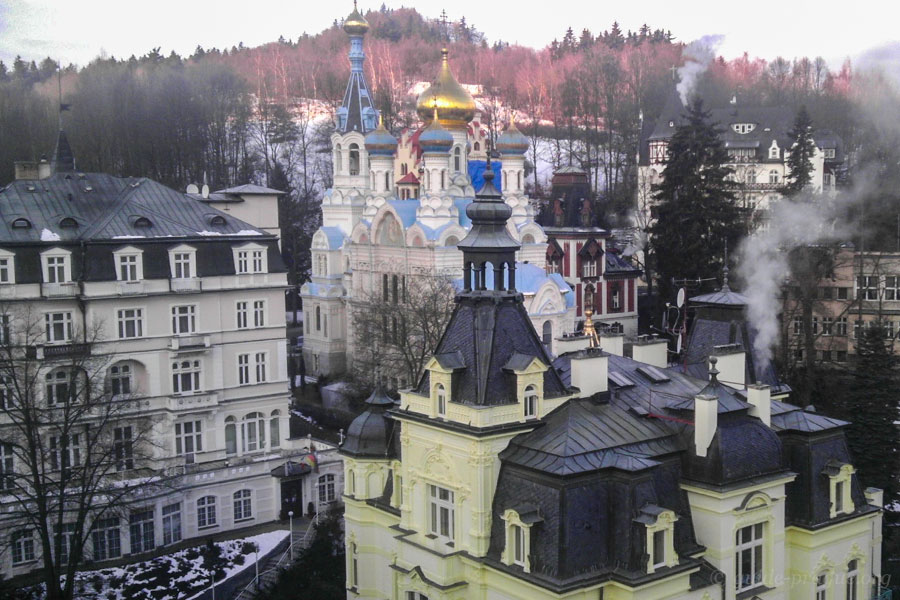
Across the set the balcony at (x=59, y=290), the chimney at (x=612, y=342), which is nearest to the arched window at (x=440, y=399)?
the chimney at (x=612, y=342)

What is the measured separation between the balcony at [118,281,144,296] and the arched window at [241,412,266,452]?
5.64m

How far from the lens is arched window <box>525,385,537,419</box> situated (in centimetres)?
2138

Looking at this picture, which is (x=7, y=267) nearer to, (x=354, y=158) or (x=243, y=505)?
(x=243, y=505)

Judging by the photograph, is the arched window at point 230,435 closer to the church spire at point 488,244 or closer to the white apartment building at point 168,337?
the white apartment building at point 168,337

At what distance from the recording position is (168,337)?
3259 cm

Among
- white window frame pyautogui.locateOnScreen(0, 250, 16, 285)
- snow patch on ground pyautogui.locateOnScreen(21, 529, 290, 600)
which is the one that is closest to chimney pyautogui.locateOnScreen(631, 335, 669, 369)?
snow patch on ground pyautogui.locateOnScreen(21, 529, 290, 600)

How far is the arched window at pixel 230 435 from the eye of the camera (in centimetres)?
3391

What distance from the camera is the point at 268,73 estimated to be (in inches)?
3900

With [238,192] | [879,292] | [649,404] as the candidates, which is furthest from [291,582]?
[879,292]

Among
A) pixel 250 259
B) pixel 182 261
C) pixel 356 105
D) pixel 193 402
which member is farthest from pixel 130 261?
pixel 356 105

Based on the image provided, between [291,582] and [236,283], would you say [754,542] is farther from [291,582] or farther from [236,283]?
[236,283]

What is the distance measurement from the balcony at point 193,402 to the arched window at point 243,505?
2.96 m

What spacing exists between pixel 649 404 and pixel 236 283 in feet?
52.8

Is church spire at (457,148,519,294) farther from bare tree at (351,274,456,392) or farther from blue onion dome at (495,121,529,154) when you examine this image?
blue onion dome at (495,121,529,154)
